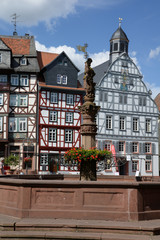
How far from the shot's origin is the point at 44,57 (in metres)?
38.4

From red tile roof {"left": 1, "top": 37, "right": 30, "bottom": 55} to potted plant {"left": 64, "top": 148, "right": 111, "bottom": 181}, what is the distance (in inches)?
1056

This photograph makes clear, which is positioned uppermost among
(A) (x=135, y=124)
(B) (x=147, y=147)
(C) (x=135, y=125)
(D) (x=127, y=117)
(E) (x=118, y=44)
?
(E) (x=118, y=44)

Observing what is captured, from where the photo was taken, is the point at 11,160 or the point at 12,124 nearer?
the point at 11,160

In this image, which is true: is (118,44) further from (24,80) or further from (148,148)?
(24,80)

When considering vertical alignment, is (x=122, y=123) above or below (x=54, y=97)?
below

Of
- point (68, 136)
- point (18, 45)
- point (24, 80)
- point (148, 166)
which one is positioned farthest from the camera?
point (148, 166)

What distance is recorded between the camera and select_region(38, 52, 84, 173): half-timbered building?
115 feet

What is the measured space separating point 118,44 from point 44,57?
Answer: 32.9ft

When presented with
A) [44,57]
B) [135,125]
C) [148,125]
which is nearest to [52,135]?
[44,57]

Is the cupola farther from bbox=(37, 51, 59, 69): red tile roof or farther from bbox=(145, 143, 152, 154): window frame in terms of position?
bbox=(145, 143, 152, 154): window frame

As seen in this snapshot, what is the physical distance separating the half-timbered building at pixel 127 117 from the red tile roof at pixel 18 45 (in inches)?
334

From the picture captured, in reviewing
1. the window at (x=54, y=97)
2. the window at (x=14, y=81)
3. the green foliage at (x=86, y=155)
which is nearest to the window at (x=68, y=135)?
the window at (x=54, y=97)

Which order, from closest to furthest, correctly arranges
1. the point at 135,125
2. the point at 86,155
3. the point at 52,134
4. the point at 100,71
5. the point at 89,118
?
the point at 86,155, the point at 89,118, the point at 52,134, the point at 135,125, the point at 100,71

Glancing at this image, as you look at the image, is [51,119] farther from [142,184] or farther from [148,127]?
[142,184]
